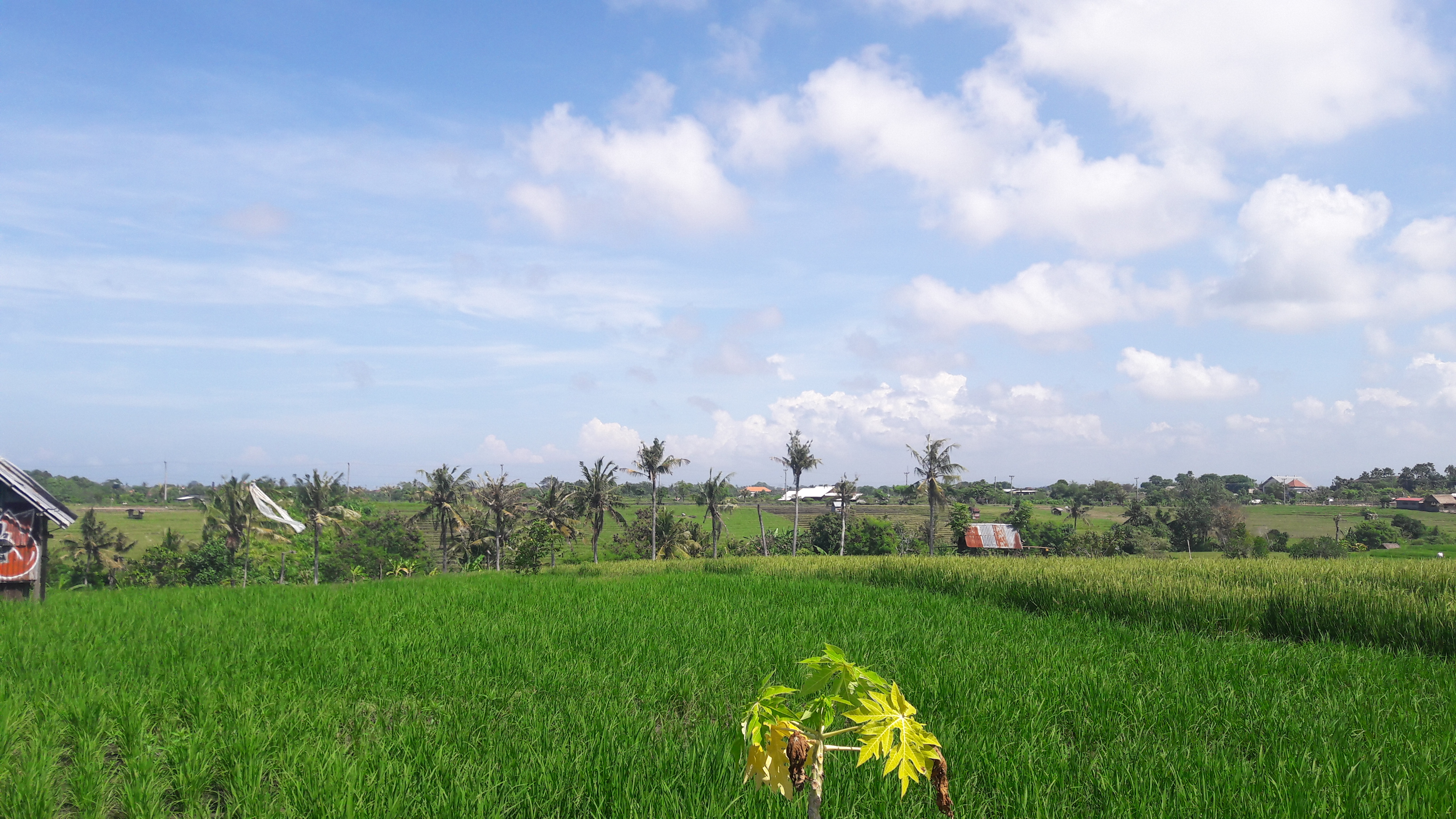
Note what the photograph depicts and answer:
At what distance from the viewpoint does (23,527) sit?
1399cm

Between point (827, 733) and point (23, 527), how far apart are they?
19.8 m

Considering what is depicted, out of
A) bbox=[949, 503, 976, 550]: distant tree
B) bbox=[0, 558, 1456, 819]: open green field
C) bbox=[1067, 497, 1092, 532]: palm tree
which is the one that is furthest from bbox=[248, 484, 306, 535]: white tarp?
bbox=[1067, 497, 1092, 532]: palm tree

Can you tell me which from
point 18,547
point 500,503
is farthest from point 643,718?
point 500,503

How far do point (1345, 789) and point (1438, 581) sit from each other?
11222 mm

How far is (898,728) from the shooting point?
6.61 ft

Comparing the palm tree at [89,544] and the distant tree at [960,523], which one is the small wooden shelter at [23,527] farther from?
the distant tree at [960,523]

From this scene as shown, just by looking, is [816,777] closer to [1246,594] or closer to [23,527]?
[1246,594]

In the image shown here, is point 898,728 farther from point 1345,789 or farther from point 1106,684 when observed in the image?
point 1106,684

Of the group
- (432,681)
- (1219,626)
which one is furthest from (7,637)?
(1219,626)

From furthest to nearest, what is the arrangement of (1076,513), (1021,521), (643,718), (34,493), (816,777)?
(1076,513), (1021,521), (34,493), (643,718), (816,777)

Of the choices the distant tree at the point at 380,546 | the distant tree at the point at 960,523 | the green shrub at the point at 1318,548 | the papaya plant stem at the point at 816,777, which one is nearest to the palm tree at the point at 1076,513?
the distant tree at the point at 960,523

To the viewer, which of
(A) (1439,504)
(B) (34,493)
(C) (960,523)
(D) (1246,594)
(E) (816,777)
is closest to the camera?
(E) (816,777)

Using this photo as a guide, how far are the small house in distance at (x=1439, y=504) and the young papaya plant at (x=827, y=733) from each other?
142 meters

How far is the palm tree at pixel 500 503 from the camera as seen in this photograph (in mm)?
46938
